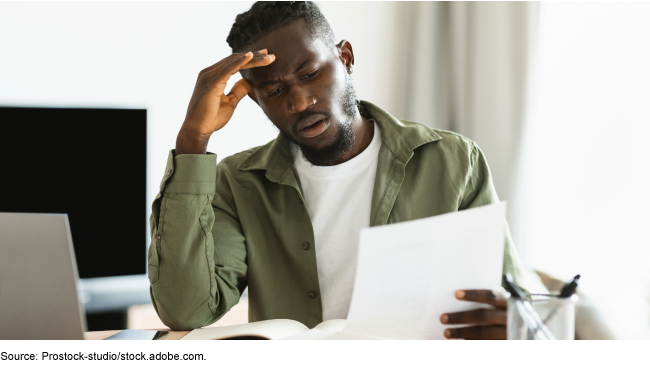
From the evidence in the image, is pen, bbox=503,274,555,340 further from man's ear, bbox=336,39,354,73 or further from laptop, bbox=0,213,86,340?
man's ear, bbox=336,39,354,73

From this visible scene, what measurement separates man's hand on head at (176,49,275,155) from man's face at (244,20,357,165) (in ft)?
0.22

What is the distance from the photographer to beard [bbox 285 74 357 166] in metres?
1.21

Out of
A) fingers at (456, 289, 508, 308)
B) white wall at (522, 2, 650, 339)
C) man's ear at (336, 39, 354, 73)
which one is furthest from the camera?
white wall at (522, 2, 650, 339)

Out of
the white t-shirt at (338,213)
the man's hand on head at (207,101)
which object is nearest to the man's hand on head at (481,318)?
the white t-shirt at (338,213)

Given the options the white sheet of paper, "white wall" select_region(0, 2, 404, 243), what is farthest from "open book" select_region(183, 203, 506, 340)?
"white wall" select_region(0, 2, 404, 243)

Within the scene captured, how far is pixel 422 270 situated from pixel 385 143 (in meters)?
0.64

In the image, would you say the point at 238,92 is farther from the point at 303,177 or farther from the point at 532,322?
the point at 532,322

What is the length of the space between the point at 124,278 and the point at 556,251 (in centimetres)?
180

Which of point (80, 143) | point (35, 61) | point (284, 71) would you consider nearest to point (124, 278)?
point (80, 143)

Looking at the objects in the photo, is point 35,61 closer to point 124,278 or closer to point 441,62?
point 124,278

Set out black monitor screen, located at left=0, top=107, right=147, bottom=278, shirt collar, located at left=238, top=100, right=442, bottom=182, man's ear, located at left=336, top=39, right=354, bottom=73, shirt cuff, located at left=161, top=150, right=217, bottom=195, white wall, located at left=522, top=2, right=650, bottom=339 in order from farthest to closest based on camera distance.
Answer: black monitor screen, located at left=0, top=107, right=147, bottom=278 < white wall, located at left=522, top=2, right=650, bottom=339 < man's ear, located at left=336, top=39, right=354, bottom=73 < shirt collar, located at left=238, top=100, right=442, bottom=182 < shirt cuff, located at left=161, top=150, right=217, bottom=195

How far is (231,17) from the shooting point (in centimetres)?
228

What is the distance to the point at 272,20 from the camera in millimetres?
1166
